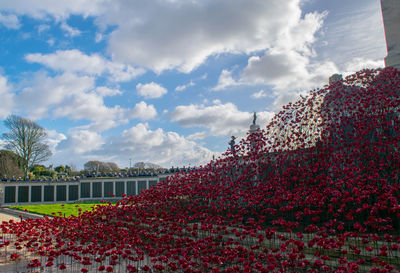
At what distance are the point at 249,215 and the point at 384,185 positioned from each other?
4130 mm

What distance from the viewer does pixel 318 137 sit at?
9430 mm

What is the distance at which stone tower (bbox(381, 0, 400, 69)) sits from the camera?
1340 centimetres

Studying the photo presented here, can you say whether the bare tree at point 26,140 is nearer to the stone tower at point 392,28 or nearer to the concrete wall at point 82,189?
the concrete wall at point 82,189

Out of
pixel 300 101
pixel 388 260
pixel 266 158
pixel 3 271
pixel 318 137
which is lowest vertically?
pixel 3 271

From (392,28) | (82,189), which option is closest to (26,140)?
(82,189)

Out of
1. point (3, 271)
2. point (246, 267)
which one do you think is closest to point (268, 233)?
point (246, 267)

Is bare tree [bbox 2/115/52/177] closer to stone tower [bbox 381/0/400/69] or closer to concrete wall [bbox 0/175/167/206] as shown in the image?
concrete wall [bbox 0/175/167/206]

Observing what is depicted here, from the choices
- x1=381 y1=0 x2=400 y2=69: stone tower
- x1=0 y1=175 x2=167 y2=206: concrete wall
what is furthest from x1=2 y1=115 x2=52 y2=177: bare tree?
x1=381 y1=0 x2=400 y2=69: stone tower

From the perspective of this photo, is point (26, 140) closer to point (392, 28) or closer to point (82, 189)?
point (82, 189)

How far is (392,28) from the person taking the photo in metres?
13.7

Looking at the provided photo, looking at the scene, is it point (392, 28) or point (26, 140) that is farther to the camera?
point (26, 140)

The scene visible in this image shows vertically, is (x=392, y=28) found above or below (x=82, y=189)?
above

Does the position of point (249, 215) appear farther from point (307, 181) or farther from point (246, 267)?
point (246, 267)

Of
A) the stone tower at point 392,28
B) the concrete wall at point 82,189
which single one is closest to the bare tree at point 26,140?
the concrete wall at point 82,189
